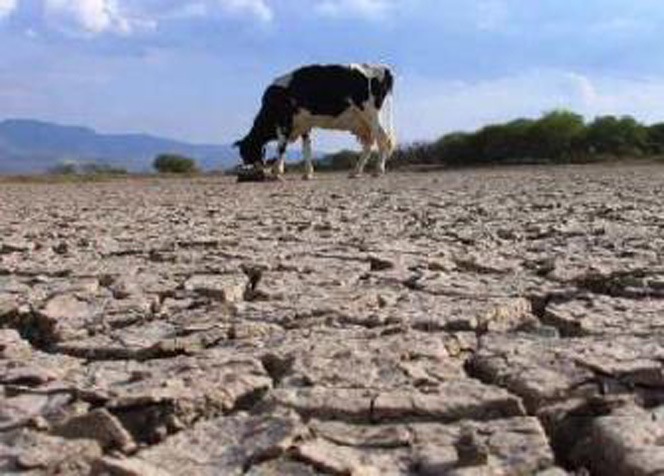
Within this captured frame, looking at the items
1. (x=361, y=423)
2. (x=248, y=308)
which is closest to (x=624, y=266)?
(x=248, y=308)

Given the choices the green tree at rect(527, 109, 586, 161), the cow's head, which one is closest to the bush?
the green tree at rect(527, 109, 586, 161)

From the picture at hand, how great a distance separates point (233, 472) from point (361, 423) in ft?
1.45

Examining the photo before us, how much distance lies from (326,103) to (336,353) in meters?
15.6

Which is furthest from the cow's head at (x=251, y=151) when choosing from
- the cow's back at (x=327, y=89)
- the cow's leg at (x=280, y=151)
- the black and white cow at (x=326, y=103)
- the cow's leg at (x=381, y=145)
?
the cow's leg at (x=381, y=145)

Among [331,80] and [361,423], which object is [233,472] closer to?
[361,423]

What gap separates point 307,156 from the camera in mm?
19062

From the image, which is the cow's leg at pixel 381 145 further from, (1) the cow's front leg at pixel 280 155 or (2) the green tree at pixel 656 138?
(2) the green tree at pixel 656 138

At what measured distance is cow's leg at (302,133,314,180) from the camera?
61.9 ft

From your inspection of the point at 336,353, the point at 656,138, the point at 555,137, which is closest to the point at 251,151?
the point at 555,137

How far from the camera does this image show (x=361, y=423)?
296cm

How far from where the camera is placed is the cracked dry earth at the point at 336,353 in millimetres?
2742

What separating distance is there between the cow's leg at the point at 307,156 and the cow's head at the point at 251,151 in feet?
2.11

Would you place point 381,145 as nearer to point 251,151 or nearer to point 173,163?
point 251,151

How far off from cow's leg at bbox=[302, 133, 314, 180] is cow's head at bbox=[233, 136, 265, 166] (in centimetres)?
64
